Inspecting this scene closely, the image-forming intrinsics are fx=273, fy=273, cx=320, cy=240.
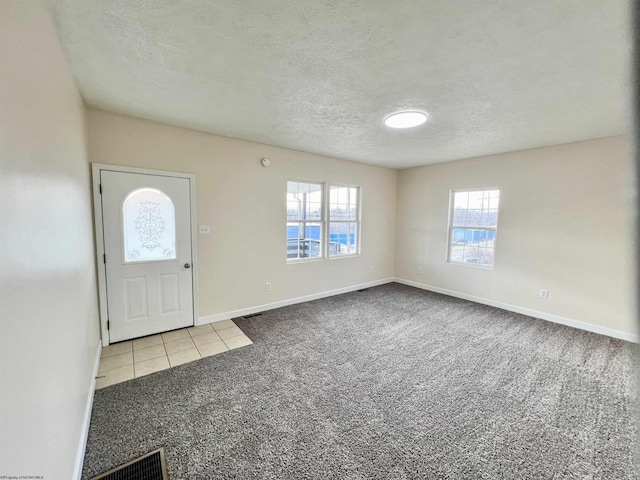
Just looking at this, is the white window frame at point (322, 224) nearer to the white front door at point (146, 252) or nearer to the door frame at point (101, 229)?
the white front door at point (146, 252)

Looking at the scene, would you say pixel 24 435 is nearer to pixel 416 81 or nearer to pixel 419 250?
→ pixel 416 81

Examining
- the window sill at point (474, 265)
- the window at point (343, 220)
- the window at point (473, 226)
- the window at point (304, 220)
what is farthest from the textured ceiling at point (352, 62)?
the window sill at point (474, 265)

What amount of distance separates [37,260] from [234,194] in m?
2.60

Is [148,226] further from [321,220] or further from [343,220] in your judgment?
[343,220]

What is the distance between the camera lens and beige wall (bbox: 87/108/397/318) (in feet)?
9.60

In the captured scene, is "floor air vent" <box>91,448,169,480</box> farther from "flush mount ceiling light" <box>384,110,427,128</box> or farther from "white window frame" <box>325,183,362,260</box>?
"white window frame" <box>325,183,362,260</box>

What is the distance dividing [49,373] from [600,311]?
16.9ft

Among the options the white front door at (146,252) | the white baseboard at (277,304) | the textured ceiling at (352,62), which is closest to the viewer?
the textured ceiling at (352,62)

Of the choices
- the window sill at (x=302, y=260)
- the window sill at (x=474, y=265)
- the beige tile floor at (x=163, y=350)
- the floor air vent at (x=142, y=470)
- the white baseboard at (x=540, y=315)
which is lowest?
the floor air vent at (x=142, y=470)

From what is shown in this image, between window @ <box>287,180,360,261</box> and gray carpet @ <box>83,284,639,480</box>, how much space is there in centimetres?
162

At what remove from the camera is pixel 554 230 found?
3678 mm

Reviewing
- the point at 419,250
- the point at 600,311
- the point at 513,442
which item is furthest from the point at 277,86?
the point at 600,311

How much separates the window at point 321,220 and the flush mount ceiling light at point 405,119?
1802 mm

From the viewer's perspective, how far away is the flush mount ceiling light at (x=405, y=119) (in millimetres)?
2668
